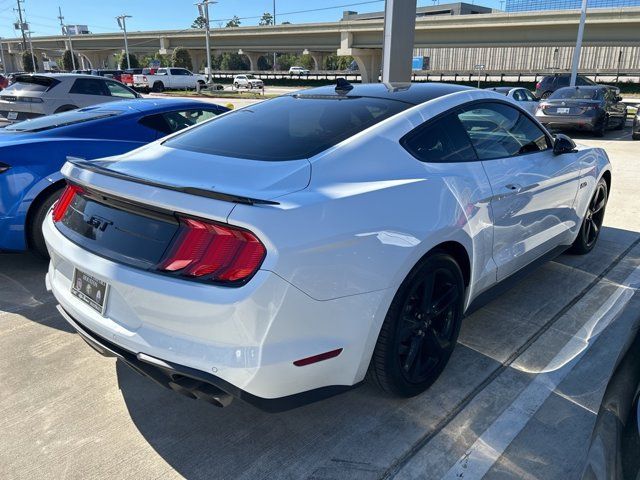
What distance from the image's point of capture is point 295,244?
6.68 feet

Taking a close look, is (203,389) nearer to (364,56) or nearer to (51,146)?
(51,146)

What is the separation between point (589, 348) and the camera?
3.35m

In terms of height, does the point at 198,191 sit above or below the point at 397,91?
below

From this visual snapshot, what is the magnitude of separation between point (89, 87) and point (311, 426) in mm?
12081

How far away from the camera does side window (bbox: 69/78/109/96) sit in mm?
12273

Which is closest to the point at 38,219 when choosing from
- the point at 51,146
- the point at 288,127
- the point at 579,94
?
the point at 51,146

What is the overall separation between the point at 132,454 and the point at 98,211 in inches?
44.5

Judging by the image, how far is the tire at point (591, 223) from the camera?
4.80 metres

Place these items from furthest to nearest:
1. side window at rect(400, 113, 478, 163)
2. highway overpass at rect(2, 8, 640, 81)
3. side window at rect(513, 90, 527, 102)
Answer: highway overpass at rect(2, 8, 640, 81) → side window at rect(513, 90, 527, 102) → side window at rect(400, 113, 478, 163)

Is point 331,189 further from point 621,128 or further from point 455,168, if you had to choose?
point 621,128

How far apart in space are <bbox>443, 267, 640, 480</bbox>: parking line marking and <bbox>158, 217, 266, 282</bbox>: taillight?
129 centimetres

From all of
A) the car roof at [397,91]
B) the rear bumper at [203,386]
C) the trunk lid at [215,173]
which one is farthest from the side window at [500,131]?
the rear bumper at [203,386]

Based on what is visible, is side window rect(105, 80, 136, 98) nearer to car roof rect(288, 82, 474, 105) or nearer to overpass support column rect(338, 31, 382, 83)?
car roof rect(288, 82, 474, 105)

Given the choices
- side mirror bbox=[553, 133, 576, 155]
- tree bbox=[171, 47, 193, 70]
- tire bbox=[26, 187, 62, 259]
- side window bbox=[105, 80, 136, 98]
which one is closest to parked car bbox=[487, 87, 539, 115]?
side window bbox=[105, 80, 136, 98]
